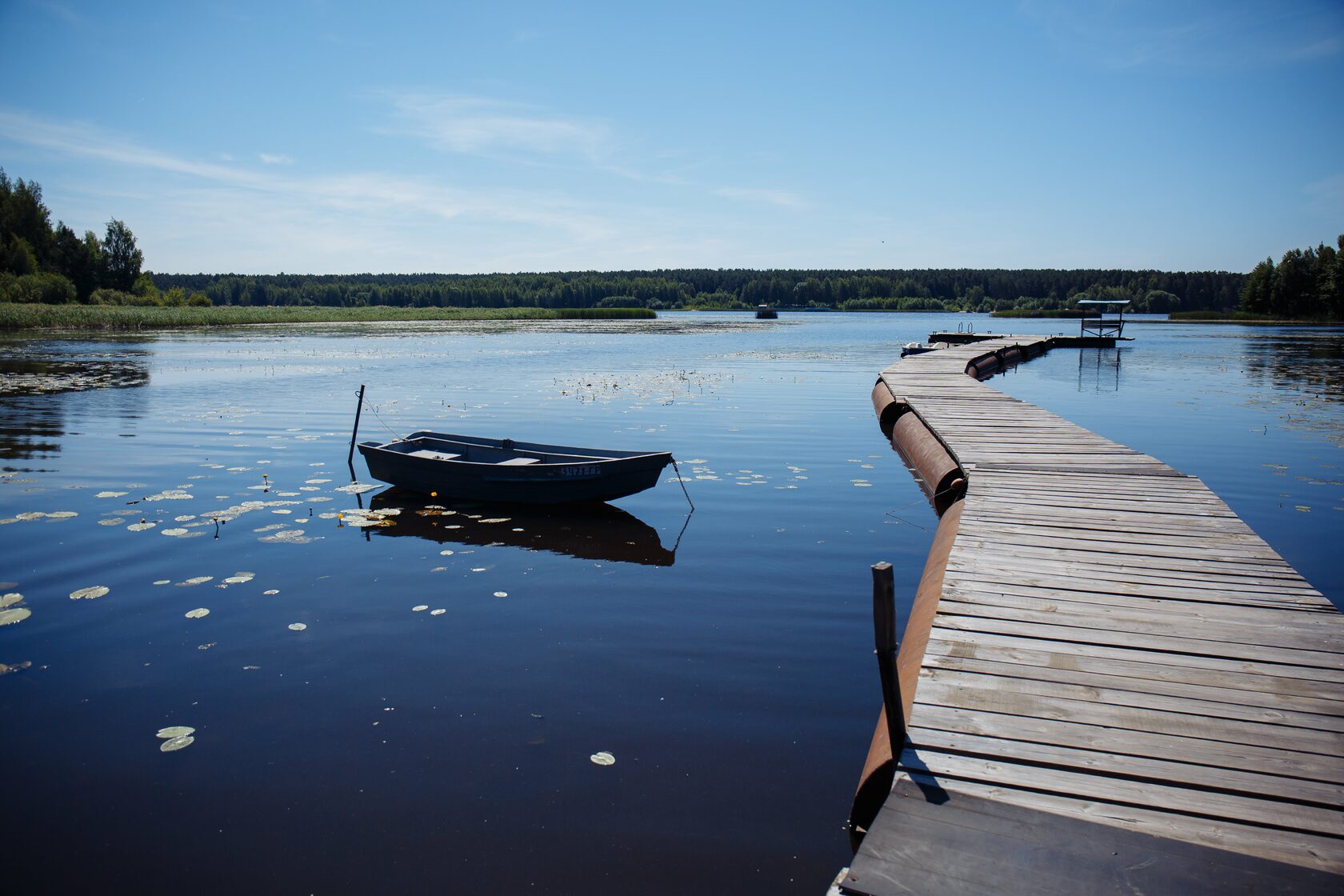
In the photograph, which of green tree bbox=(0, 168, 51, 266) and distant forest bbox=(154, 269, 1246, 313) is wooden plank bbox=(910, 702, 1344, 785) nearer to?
green tree bbox=(0, 168, 51, 266)

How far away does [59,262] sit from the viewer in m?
89.9

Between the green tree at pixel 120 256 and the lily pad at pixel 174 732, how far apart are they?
110m

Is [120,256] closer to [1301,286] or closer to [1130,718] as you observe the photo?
[1130,718]

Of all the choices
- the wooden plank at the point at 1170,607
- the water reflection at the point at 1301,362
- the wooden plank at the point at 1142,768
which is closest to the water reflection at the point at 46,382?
the wooden plank at the point at 1170,607

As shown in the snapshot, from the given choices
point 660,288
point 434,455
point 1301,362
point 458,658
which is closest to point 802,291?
point 660,288

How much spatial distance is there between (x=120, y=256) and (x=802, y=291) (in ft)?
441

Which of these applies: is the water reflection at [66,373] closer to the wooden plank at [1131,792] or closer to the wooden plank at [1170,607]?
the wooden plank at [1170,607]

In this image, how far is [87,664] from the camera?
6.86m

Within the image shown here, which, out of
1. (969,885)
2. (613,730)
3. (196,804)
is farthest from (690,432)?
(969,885)

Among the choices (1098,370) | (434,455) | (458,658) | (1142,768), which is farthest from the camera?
(1098,370)

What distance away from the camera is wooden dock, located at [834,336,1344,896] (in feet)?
10.6

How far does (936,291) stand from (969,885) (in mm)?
188377

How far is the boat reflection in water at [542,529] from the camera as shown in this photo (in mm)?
10008

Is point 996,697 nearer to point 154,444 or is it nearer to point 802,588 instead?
point 802,588
